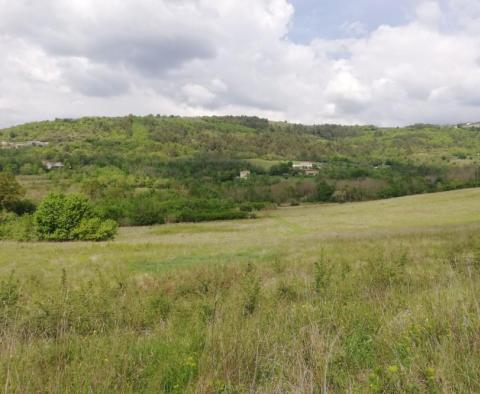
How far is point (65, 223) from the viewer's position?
50.4 meters

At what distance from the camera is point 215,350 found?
149 inches

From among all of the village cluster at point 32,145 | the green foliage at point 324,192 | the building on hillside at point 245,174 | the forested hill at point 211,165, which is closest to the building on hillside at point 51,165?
the village cluster at point 32,145

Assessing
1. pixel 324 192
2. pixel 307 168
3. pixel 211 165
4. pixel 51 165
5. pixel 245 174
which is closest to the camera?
pixel 324 192

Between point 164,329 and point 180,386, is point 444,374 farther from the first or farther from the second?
point 164,329

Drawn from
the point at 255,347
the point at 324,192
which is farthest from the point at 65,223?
the point at 324,192

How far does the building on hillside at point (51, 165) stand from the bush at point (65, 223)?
304ft

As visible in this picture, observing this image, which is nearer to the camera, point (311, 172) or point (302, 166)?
point (311, 172)

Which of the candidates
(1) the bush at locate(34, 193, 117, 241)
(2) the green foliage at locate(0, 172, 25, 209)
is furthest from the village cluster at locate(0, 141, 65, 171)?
(1) the bush at locate(34, 193, 117, 241)

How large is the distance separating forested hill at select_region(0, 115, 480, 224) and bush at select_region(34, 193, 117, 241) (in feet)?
87.3

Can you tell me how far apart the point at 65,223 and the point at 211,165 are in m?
108

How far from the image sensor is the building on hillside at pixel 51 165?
436 feet

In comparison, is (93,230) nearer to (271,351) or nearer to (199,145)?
(271,351)

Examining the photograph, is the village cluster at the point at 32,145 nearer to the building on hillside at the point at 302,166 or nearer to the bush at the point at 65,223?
the bush at the point at 65,223

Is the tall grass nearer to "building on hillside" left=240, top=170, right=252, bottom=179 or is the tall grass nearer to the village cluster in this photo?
"building on hillside" left=240, top=170, right=252, bottom=179
